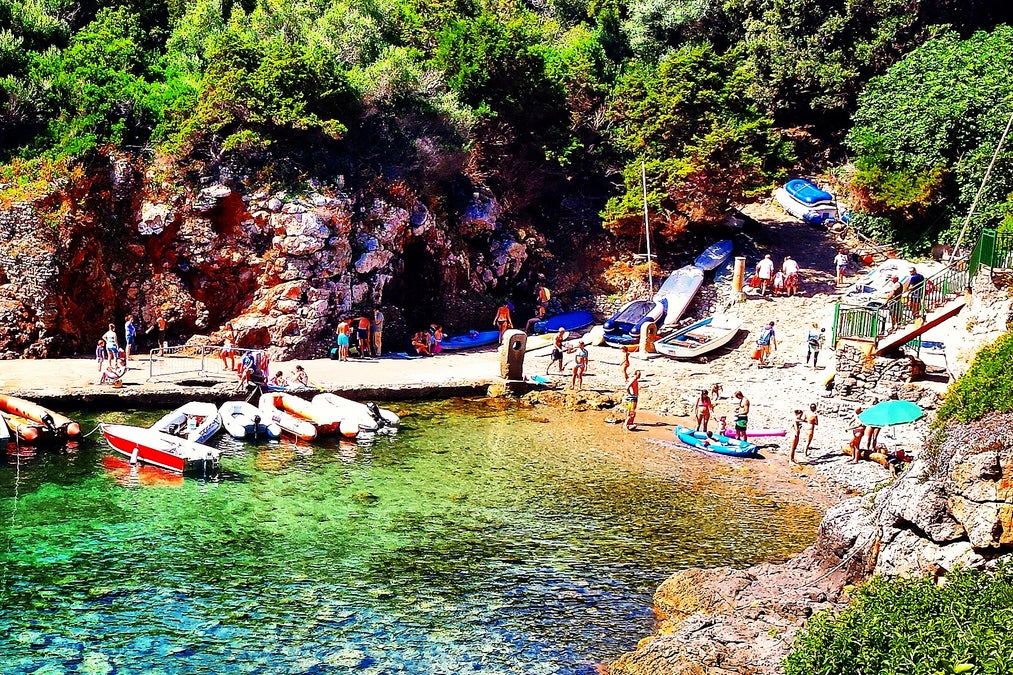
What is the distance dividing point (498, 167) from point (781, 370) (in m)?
14.7

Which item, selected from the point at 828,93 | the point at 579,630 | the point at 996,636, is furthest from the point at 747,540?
the point at 828,93

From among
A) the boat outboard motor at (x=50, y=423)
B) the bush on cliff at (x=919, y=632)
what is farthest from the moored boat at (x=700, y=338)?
the bush on cliff at (x=919, y=632)

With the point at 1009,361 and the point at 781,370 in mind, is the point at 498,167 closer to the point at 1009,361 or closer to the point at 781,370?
the point at 781,370

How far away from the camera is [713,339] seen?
3142 cm

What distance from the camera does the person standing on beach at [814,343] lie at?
28.6m

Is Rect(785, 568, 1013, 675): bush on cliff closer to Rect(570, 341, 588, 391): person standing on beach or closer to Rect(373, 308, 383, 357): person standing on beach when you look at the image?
Rect(570, 341, 588, 391): person standing on beach

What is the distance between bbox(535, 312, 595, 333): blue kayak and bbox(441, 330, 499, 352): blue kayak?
4.93 ft

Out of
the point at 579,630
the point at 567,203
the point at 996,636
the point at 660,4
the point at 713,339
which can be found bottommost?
the point at 579,630

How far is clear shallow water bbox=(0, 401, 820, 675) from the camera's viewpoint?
14.9 meters

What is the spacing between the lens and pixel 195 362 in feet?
98.3

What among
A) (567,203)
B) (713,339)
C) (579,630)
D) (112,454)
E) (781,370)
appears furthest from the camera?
(567,203)

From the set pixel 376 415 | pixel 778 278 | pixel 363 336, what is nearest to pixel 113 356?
pixel 376 415

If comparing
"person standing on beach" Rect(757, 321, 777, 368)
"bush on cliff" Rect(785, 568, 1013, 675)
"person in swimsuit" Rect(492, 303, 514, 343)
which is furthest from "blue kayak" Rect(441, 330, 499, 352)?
"bush on cliff" Rect(785, 568, 1013, 675)

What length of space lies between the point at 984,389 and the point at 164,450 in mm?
16154
